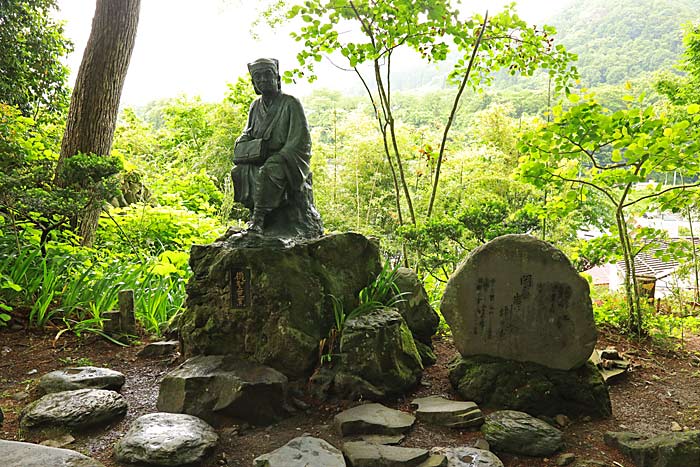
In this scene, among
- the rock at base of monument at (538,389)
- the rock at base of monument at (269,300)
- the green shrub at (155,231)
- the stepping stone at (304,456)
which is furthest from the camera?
the green shrub at (155,231)

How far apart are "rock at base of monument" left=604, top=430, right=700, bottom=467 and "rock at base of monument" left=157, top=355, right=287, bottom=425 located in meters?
2.14

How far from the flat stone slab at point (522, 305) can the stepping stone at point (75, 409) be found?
2.42m

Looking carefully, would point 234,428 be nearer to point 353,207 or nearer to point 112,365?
point 112,365

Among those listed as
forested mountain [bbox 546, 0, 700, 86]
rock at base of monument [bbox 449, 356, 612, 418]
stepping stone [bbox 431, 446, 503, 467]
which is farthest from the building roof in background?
forested mountain [bbox 546, 0, 700, 86]

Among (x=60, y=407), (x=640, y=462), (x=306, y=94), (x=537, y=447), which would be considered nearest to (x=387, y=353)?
(x=537, y=447)

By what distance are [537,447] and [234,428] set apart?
1.87 metres

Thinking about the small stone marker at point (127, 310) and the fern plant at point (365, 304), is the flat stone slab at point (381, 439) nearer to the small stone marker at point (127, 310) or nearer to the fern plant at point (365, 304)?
the fern plant at point (365, 304)

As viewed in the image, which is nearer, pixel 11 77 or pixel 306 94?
pixel 11 77

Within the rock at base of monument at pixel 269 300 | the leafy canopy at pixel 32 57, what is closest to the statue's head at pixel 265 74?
the rock at base of monument at pixel 269 300

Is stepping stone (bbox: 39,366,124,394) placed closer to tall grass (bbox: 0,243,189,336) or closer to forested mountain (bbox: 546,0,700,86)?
tall grass (bbox: 0,243,189,336)

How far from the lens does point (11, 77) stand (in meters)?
7.36

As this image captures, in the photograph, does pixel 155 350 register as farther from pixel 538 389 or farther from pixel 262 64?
pixel 538 389

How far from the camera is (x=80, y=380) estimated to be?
3.45 meters

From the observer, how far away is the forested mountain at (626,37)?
1406 cm
